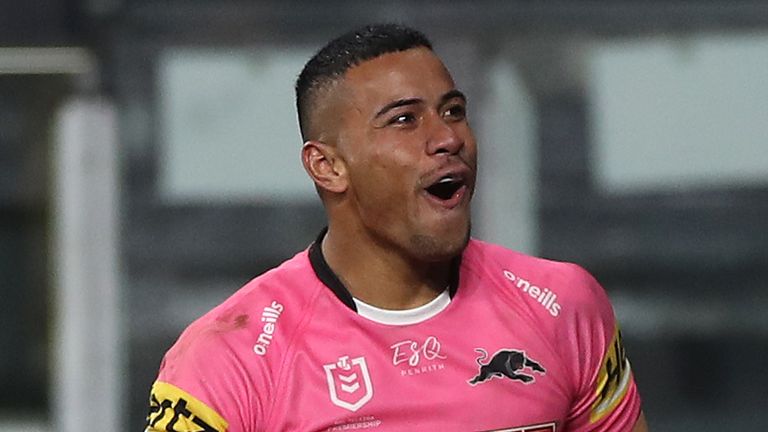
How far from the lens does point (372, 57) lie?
2938 mm

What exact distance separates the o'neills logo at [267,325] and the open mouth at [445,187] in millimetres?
349

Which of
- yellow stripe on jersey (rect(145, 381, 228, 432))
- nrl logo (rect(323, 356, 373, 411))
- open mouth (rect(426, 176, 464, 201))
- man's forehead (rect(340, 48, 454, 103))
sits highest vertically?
man's forehead (rect(340, 48, 454, 103))

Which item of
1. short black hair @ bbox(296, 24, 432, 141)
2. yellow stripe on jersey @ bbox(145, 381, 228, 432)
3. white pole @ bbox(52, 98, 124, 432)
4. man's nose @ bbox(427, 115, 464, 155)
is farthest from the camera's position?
white pole @ bbox(52, 98, 124, 432)

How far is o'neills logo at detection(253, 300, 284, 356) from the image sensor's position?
2801 mm

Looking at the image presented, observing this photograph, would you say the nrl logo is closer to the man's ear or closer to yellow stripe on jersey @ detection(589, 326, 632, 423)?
the man's ear

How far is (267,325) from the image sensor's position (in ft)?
9.32

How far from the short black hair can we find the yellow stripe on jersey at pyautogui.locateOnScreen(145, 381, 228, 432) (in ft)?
1.88

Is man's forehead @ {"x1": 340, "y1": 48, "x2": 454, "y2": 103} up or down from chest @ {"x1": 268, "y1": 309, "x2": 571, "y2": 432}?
up

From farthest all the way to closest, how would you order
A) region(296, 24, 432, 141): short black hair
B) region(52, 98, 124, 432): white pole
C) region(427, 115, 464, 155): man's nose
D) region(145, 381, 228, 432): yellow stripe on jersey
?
region(52, 98, 124, 432): white pole → region(296, 24, 432, 141): short black hair → region(427, 115, 464, 155): man's nose → region(145, 381, 228, 432): yellow stripe on jersey

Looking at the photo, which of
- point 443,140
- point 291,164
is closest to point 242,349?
point 443,140

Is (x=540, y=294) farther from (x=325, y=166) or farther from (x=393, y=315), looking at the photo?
(x=325, y=166)

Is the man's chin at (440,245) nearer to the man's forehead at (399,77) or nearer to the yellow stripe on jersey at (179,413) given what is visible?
the man's forehead at (399,77)

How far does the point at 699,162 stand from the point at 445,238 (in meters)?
3.01

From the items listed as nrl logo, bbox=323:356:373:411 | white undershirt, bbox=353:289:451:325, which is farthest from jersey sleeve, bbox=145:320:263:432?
white undershirt, bbox=353:289:451:325
